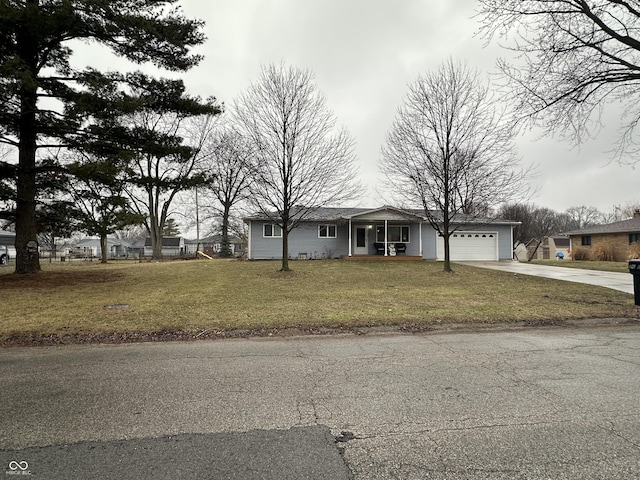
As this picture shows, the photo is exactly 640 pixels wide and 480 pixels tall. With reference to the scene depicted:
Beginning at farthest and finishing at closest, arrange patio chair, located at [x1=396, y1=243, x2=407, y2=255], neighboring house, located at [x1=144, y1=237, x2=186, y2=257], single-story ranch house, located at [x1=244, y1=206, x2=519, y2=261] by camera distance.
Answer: neighboring house, located at [x1=144, y1=237, x2=186, y2=257], patio chair, located at [x1=396, y1=243, x2=407, y2=255], single-story ranch house, located at [x1=244, y1=206, x2=519, y2=261]

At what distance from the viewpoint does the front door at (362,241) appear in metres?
24.5

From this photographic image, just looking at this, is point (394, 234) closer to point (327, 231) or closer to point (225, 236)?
point (327, 231)

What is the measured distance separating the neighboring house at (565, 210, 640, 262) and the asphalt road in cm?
3104

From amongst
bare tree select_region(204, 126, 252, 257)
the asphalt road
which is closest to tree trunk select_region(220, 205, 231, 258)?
bare tree select_region(204, 126, 252, 257)

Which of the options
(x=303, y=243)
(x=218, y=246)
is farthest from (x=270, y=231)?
(x=218, y=246)

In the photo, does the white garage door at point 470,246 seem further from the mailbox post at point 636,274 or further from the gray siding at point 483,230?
the mailbox post at point 636,274

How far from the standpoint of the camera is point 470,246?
25.1 meters

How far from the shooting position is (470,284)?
39.9ft

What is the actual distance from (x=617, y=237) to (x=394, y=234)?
21.0m

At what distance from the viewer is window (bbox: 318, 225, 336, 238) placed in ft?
80.3

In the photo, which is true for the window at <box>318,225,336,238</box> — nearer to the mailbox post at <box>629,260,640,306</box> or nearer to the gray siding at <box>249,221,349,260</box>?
the gray siding at <box>249,221,349,260</box>

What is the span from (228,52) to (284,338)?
44.1 feet

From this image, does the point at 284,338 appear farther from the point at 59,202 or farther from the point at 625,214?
the point at 625,214

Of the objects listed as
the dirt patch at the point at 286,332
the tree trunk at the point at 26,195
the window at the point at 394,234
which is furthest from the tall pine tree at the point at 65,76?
the window at the point at 394,234
